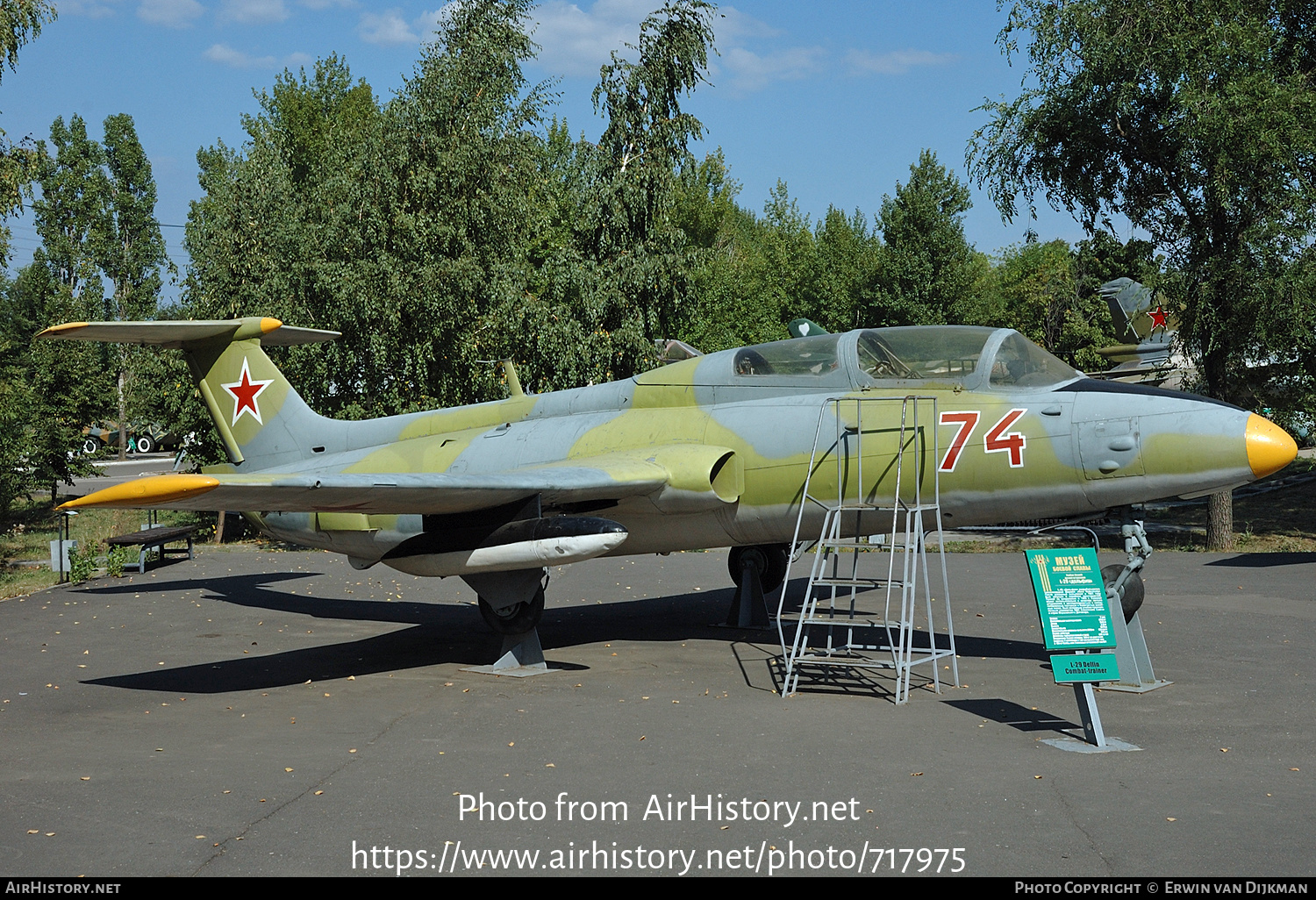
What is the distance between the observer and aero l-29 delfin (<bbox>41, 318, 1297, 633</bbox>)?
29.3 ft

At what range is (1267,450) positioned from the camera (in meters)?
8.52

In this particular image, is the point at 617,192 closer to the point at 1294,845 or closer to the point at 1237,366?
the point at 1237,366

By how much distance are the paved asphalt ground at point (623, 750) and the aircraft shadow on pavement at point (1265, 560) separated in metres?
3.62

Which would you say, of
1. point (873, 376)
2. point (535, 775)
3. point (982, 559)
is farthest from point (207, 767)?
point (982, 559)

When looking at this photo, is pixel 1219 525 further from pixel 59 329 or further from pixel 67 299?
pixel 67 299

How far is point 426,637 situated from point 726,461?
518 centimetres

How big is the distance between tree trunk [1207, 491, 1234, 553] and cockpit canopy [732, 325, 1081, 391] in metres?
12.5

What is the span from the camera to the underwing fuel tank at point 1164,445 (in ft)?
28.3

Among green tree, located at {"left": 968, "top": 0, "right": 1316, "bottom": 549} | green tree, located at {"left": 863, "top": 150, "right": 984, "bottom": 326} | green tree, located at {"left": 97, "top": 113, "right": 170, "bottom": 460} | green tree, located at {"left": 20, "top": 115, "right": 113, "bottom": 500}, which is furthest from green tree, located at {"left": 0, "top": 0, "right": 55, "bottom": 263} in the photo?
green tree, located at {"left": 97, "top": 113, "right": 170, "bottom": 460}

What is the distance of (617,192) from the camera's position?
25.0 m

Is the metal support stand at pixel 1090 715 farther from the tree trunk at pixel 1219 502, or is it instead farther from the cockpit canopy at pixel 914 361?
the tree trunk at pixel 1219 502

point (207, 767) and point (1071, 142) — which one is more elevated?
point (1071, 142)
